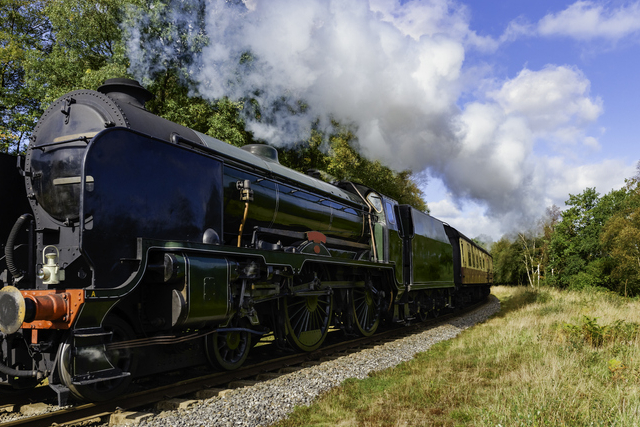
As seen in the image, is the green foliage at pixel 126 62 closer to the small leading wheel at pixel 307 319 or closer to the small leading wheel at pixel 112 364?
the small leading wheel at pixel 307 319

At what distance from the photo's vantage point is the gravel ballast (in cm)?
415

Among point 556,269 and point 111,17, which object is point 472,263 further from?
point 556,269

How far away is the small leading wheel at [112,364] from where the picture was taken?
12.7 feet

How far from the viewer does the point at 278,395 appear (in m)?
4.96

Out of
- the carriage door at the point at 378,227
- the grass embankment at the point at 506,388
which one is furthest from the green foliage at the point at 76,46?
the grass embankment at the point at 506,388

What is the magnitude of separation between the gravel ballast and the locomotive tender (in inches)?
26.2

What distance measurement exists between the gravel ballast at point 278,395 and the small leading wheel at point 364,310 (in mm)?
1019

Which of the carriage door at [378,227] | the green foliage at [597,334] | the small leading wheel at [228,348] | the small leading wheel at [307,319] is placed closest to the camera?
the small leading wheel at [228,348]

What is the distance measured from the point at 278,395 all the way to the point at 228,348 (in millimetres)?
1190

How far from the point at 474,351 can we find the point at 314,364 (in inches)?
115

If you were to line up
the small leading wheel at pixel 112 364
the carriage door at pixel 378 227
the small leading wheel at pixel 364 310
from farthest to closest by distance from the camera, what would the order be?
the carriage door at pixel 378 227, the small leading wheel at pixel 364 310, the small leading wheel at pixel 112 364

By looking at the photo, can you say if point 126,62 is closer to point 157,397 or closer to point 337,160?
point 337,160

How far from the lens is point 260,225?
6613mm

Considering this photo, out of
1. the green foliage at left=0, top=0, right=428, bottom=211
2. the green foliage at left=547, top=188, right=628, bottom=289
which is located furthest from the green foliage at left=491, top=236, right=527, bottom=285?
the green foliage at left=0, top=0, right=428, bottom=211
